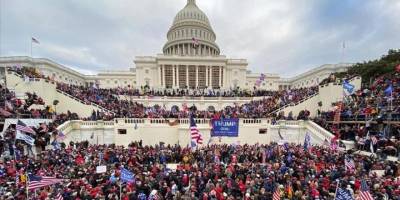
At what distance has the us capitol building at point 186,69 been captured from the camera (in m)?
65.9

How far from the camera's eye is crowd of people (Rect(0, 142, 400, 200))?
32.1ft

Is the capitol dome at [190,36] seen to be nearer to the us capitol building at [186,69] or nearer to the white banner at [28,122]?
the us capitol building at [186,69]

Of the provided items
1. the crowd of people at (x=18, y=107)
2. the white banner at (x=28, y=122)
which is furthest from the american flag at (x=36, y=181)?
the crowd of people at (x=18, y=107)

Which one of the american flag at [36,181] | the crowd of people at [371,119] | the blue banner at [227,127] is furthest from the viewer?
the blue banner at [227,127]

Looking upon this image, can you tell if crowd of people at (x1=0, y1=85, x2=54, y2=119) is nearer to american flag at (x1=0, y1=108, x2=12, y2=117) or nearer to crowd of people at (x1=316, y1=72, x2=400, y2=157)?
american flag at (x1=0, y1=108, x2=12, y2=117)

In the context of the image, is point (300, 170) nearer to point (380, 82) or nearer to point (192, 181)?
point (192, 181)

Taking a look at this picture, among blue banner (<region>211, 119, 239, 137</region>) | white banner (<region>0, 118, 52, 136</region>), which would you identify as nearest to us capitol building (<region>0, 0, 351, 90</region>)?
white banner (<region>0, 118, 52, 136</region>)

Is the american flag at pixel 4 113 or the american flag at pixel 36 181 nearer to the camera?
the american flag at pixel 36 181

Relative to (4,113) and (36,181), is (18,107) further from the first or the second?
(36,181)

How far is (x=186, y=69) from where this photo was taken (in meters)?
65.8

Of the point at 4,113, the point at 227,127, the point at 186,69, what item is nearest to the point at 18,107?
the point at 4,113

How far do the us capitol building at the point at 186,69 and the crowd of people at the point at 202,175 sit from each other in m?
46.2

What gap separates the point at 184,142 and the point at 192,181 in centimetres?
1210

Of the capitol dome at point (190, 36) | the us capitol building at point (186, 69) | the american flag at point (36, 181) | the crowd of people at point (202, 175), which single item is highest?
the capitol dome at point (190, 36)
